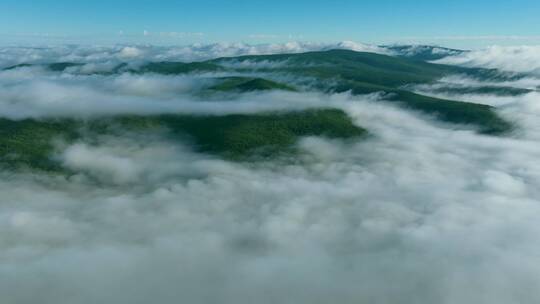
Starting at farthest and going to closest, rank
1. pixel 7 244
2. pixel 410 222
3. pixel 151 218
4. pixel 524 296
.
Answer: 1. pixel 151 218
2. pixel 410 222
3. pixel 7 244
4. pixel 524 296

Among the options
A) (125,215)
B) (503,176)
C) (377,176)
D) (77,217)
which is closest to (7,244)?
(77,217)

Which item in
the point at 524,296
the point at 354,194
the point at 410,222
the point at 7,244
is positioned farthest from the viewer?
the point at 354,194

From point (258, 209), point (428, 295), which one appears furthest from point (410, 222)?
point (258, 209)

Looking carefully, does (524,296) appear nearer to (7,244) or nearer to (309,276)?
(309,276)

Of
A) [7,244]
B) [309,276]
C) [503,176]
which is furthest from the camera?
[503,176]

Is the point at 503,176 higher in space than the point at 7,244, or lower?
higher

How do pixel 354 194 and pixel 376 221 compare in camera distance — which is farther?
pixel 354 194

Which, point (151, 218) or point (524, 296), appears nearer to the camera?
point (524, 296)

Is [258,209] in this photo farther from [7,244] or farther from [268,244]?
[7,244]

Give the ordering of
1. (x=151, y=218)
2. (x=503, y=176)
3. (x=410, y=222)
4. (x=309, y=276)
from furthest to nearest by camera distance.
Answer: (x=503, y=176) → (x=151, y=218) → (x=410, y=222) → (x=309, y=276)
